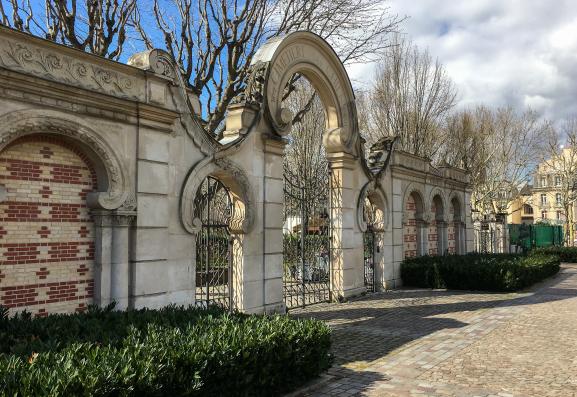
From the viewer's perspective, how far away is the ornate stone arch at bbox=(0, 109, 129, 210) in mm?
5801

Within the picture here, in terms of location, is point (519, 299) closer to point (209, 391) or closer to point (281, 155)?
point (281, 155)

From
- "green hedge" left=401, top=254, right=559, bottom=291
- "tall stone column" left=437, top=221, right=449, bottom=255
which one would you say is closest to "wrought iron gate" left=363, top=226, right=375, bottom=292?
"green hedge" left=401, top=254, right=559, bottom=291

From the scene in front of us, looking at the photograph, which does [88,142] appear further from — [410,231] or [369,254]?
[410,231]

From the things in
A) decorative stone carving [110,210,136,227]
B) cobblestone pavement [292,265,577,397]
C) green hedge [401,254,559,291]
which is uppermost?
decorative stone carving [110,210,136,227]

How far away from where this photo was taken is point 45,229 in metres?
6.36

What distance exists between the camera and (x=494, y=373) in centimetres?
625

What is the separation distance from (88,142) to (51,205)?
1.00 m

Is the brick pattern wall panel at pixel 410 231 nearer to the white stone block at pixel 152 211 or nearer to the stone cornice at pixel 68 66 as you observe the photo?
the white stone block at pixel 152 211

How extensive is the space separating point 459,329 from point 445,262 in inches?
258

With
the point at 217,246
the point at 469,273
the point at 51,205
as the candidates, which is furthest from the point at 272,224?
the point at 469,273

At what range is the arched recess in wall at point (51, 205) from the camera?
19.7 feet

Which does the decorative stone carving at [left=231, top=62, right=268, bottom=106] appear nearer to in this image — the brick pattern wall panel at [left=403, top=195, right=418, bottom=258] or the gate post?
the gate post

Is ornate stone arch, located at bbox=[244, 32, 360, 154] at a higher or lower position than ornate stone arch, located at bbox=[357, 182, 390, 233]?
higher

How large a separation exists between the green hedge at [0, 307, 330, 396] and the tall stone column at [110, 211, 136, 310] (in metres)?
1.09
